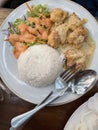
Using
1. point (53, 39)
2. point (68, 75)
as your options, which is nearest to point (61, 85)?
point (68, 75)

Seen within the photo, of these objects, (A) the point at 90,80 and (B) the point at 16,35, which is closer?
(A) the point at 90,80

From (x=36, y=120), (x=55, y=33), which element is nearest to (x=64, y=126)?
(x=36, y=120)

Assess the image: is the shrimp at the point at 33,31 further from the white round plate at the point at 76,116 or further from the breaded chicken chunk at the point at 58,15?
the white round plate at the point at 76,116

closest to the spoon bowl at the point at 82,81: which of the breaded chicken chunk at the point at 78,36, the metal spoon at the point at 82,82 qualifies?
the metal spoon at the point at 82,82

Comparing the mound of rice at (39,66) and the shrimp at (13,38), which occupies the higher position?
the shrimp at (13,38)

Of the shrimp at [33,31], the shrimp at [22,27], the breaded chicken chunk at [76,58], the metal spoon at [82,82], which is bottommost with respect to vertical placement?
the metal spoon at [82,82]

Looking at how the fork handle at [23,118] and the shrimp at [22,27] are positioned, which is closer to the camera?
the fork handle at [23,118]

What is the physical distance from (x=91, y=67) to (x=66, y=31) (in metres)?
0.16

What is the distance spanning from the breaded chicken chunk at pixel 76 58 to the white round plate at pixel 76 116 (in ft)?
0.49

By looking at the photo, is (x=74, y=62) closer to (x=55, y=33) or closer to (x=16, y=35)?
(x=55, y=33)

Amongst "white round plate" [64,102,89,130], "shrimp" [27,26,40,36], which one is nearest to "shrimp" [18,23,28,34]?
"shrimp" [27,26,40,36]

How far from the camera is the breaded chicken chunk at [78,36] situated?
4.21 feet

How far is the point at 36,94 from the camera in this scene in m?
1.29

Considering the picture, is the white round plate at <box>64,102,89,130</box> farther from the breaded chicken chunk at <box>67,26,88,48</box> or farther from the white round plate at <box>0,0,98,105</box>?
the breaded chicken chunk at <box>67,26,88,48</box>
